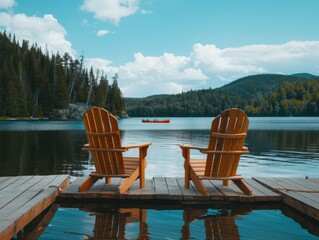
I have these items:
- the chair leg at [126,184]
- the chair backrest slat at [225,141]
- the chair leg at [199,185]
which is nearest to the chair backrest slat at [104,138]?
the chair leg at [126,184]

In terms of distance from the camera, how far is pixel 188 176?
758cm

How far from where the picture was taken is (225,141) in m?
6.75

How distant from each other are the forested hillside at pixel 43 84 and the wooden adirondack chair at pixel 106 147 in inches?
3716

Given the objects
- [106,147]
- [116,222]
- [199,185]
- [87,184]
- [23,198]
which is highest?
[106,147]

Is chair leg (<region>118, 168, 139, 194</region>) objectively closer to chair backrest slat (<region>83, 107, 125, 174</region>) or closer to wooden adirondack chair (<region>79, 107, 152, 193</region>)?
wooden adirondack chair (<region>79, 107, 152, 193</region>)

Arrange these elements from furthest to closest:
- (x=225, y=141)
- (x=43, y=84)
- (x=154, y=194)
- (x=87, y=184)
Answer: (x=43, y=84), (x=87, y=184), (x=154, y=194), (x=225, y=141)

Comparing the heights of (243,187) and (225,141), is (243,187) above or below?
below

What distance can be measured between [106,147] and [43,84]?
10319 cm

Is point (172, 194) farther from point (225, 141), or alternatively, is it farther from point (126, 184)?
point (225, 141)

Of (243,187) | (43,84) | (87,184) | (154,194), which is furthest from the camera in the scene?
(43,84)

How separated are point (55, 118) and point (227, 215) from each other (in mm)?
106472

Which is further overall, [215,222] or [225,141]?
[225,141]

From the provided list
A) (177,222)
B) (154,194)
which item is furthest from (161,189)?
(177,222)

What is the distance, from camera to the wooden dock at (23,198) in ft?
16.0
